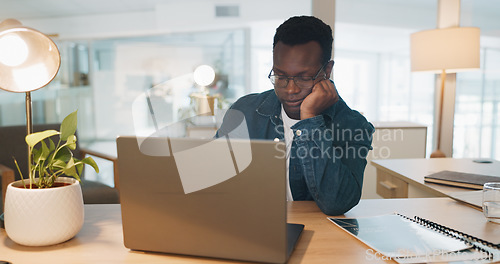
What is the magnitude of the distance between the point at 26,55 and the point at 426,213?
3.89ft

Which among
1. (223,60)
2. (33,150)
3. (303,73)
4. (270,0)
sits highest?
(270,0)

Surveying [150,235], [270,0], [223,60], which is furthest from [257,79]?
[150,235]

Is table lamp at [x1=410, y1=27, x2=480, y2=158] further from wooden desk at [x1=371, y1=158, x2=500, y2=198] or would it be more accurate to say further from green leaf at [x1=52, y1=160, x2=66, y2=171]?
green leaf at [x1=52, y1=160, x2=66, y2=171]

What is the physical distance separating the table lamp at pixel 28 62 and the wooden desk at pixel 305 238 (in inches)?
13.5

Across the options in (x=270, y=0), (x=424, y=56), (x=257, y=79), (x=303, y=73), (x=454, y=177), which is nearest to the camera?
(x=303, y=73)

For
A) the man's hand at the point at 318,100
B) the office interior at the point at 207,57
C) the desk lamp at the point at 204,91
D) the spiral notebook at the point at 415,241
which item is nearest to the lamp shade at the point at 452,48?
the office interior at the point at 207,57

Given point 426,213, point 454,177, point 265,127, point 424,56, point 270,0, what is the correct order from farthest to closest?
point 270,0, point 424,56, point 454,177, point 265,127, point 426,213

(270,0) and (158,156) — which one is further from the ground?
(270,0)

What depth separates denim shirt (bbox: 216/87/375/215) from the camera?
1.12 meters

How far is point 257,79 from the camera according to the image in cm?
346

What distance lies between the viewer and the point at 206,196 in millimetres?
792

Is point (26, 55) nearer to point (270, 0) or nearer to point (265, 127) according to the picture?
point (265, 127)

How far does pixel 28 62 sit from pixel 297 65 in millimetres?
791

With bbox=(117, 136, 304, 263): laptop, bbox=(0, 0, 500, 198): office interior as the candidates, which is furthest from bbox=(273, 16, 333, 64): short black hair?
bbox=(0, 0, 500, 198): office interior
